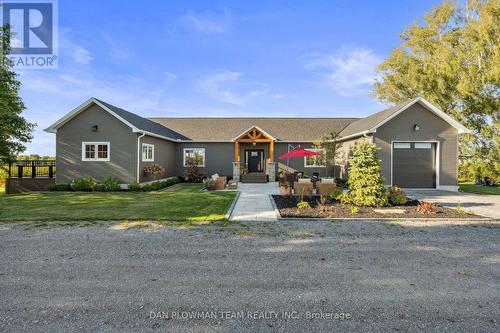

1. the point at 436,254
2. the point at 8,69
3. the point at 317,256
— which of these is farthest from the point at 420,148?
the point at 8,69

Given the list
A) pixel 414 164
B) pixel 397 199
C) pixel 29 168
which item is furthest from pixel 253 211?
pixel 29 168

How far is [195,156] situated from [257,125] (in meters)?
7.19

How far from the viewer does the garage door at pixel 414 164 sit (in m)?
16.6

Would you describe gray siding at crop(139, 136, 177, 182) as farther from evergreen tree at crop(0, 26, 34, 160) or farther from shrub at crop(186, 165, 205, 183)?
evergreen tree at crop(0, 26, 34, 160)

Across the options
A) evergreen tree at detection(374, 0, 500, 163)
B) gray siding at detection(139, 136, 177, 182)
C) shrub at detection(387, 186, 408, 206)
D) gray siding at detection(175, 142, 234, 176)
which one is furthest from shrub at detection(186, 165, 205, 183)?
evergreen tree at detection(374, 0, 500, 163)

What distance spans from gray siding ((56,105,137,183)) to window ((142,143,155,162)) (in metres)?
1.00

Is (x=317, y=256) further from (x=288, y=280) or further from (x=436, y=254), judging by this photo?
(x=436, y=254)

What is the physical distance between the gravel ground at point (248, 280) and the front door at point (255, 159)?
16713 millimetres

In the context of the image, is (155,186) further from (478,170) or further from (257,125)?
(478,170)

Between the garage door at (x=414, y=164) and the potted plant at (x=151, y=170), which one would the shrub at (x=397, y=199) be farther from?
the potted plant at (x=151, y=170)

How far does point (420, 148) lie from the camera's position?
16609mm

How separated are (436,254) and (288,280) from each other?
351 centimetres

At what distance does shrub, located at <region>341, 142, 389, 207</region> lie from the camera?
34.5 ft

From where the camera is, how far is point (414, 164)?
16672 mm
